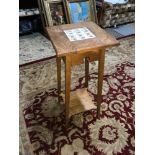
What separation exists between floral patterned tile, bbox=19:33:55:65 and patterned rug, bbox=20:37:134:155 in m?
0.22

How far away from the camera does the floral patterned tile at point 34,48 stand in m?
2.39

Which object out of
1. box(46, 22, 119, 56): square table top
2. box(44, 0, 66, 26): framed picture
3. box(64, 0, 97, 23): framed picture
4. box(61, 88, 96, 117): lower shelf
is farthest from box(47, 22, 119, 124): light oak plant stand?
box(44, 0, 66, 26): framed picture

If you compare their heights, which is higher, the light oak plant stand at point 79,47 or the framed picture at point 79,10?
the framed picture at point 79,10

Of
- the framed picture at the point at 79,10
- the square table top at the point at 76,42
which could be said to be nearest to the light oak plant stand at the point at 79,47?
the square table top at the point at 76,42

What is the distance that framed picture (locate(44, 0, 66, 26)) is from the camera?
2.34m

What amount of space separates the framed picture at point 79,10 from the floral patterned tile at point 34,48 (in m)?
0.51

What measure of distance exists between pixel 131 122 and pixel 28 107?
893mm

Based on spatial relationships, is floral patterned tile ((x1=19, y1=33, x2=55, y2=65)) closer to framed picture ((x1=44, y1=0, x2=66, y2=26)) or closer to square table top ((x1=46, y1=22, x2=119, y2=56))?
framed picture ((x1=44, y1=0, x2=66, y2=26))

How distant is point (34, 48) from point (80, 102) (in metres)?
1.36

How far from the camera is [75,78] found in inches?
79.8

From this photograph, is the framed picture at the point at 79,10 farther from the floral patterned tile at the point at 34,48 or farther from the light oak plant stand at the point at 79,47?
the light oak plant stand at the point at 79,47
